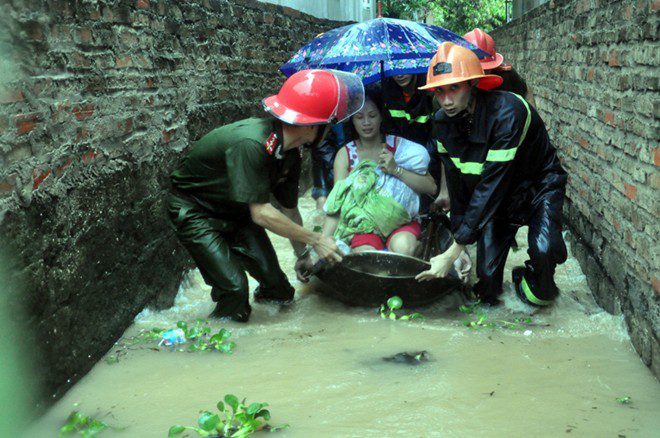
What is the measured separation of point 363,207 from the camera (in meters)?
4.72

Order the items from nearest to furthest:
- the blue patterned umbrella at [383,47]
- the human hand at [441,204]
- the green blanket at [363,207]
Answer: the green blanket at [363,207] → the human hand at [441,204] → the blue patterned umbrella at [383,47]

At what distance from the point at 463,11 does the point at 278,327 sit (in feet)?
72.5

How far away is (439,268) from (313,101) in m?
1.19

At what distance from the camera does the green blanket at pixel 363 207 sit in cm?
467

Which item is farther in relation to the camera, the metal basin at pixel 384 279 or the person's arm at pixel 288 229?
the metal basin at pixel 384 279

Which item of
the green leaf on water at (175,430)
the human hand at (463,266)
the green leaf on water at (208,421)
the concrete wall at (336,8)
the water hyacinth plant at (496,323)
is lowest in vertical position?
the water hyacinth plant at (496,323)

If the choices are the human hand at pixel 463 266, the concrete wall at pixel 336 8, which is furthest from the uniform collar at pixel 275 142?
the concrete wall at pixel 336 8

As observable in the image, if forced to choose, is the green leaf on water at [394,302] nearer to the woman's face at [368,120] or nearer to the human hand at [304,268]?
the human hand at [304,268]

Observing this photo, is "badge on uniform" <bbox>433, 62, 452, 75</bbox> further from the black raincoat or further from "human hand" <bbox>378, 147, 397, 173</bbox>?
"human hand" <bbox>378, 147, 397, 173</bbox>

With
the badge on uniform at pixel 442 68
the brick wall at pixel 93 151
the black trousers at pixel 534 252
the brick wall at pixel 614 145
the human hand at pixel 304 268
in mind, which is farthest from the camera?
the human hand at pixel 304 268

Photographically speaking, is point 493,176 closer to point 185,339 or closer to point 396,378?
point 396,378

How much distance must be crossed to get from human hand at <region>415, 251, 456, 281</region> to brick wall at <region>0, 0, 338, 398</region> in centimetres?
176

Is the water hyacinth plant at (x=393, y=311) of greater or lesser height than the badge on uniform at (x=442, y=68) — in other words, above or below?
below

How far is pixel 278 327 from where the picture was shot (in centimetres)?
433
